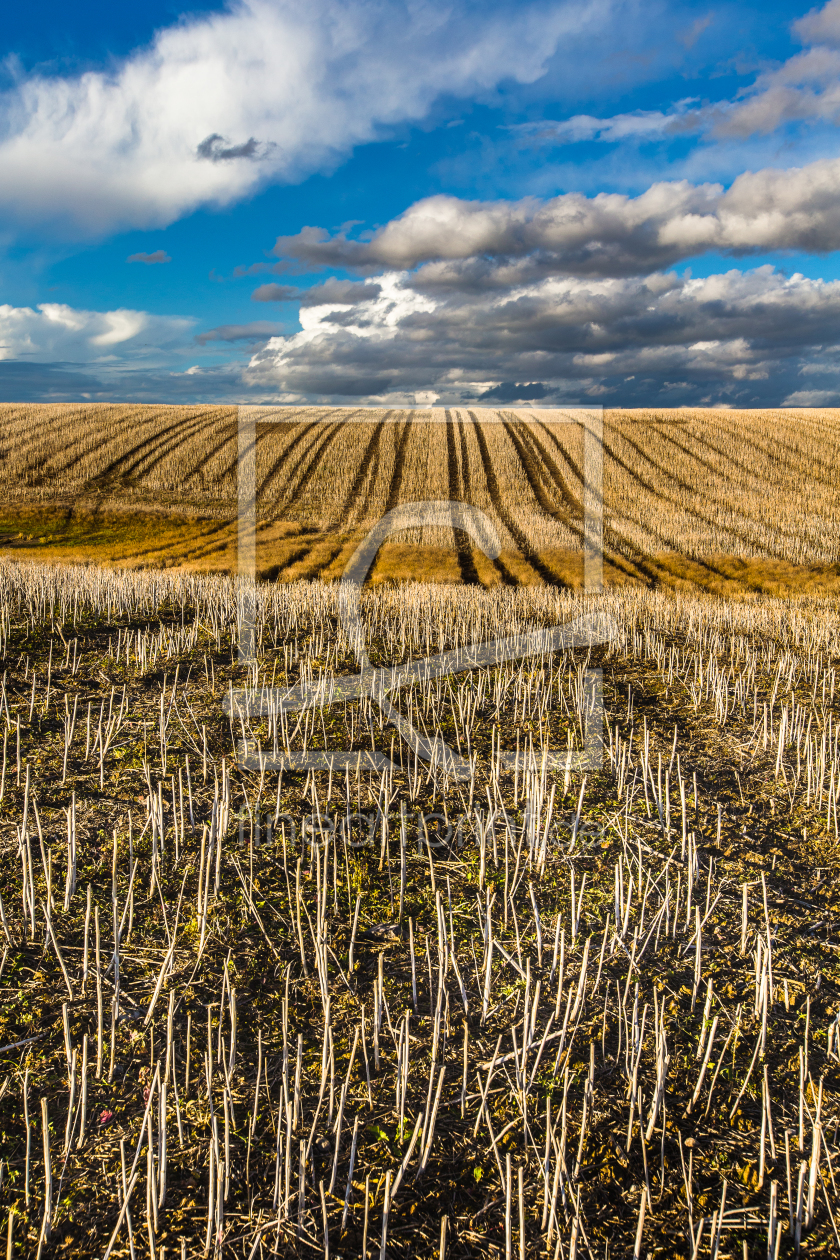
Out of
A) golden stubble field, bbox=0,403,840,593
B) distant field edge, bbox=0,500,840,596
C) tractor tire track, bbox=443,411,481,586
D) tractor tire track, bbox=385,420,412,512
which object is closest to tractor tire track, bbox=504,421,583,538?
golden stubble field, bbox=0,403,840,593

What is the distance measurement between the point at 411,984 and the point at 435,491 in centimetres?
3064

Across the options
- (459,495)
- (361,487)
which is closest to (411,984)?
(459,495)

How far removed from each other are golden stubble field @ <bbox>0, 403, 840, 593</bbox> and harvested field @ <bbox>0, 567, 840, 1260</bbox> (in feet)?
46.7

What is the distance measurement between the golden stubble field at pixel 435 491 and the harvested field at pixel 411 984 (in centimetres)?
1424

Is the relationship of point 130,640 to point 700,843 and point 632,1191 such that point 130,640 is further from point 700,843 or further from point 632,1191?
point 632,1191

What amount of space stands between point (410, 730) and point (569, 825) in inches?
82.2

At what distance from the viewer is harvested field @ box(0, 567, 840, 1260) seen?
2.48 meters

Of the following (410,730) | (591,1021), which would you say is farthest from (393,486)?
(591,1021)

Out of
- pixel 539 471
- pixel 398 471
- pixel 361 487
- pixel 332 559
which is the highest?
pixel 398 471

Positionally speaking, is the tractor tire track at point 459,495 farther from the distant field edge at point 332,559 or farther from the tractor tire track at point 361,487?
the tractor tire track at point 361,487

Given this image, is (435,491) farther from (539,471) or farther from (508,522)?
(539,471)

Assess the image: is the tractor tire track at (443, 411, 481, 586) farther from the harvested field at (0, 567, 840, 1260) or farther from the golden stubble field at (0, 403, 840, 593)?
the harvested field at (0, 567, 840, 1260)

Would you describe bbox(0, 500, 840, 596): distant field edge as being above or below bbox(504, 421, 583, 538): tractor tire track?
below

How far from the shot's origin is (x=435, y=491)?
32875mm
